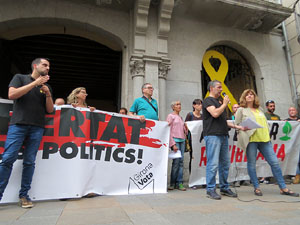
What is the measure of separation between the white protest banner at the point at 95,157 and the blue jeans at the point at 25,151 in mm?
255

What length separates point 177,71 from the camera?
20.1 feet

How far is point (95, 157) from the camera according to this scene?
326 centimetres

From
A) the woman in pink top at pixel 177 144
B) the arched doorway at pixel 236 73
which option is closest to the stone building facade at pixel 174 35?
the arched doorway at pixel 236 73

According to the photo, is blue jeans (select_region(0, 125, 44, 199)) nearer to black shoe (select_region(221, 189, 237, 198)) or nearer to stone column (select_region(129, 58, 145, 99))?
black shoe (select_region(221, 189, 237, 198))

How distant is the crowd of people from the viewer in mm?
2582

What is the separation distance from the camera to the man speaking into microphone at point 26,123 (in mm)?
2527

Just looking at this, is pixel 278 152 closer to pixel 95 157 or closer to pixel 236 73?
pixel 236 73

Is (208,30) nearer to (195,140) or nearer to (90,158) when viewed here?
(195,140)

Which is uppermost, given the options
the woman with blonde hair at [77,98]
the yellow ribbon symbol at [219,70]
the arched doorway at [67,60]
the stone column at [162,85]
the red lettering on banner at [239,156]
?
the arched doorway at [67,60]

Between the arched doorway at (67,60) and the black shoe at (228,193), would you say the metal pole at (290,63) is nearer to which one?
the black shoe at (228,193)

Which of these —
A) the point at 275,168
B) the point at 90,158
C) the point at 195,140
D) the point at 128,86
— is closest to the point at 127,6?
the point at 128,86

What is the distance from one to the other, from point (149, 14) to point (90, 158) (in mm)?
4368

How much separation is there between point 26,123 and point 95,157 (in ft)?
3.57

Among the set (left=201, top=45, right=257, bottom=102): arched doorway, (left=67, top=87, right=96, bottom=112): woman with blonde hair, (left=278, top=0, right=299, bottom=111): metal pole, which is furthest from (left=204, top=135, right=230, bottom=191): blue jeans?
(left=278, top=0, right=299, bottom=111): metal pole
